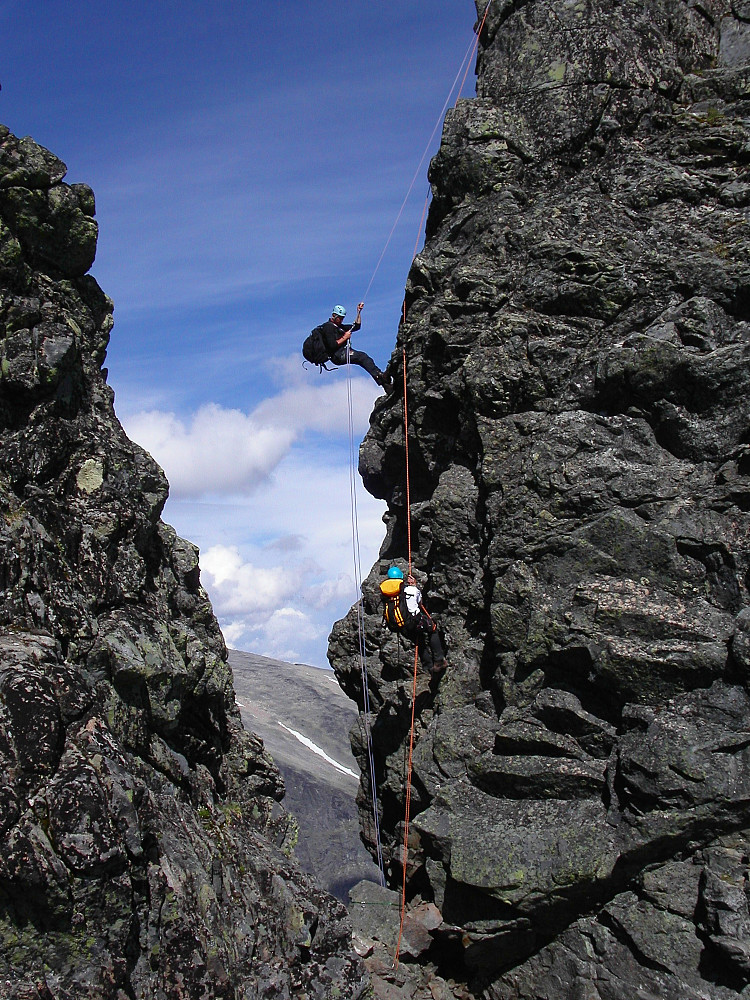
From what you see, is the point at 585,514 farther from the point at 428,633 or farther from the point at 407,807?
the point at 407,807

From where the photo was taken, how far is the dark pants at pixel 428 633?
21078 millimetres

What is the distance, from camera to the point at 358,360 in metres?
25.9

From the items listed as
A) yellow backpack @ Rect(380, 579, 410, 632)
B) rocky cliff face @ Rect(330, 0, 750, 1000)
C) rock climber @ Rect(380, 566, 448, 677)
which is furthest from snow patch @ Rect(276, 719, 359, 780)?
yellow backpack @ Rect(380, 579, 410, 632)

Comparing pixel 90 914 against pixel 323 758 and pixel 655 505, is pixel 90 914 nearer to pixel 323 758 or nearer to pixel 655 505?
pixel 655 505

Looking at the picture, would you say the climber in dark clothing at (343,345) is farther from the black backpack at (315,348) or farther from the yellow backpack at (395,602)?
the yellow backpack at (395,602)

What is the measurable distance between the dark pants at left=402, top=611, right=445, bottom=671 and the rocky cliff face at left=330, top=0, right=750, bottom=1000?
597 mm

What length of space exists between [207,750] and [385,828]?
7.73 m

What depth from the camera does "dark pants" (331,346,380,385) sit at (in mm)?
25719

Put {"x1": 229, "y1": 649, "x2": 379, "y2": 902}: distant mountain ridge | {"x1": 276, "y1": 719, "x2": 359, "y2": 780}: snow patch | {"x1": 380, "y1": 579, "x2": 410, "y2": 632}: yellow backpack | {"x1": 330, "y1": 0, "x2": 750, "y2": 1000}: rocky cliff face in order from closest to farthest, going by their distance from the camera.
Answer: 1. {"x1": 330, "y1": 0, "x2": 750, "y2": 1000}: rocky cliff face
2. {"x1": 380, "y1": 579, "x2": 410, "y2": 632}: yellow backpack
3. {"x1": 229, "y1": 649, "x2": 379, "y2": 902}: distant mountain ridge
4. {"x1": 276, "y1": 719, "x2": 359, "y2": 780}: snow patch

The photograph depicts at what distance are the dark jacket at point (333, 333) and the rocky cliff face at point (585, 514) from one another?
2020mm

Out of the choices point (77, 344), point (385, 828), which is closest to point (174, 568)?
point (77, 344)

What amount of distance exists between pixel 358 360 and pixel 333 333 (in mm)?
1240

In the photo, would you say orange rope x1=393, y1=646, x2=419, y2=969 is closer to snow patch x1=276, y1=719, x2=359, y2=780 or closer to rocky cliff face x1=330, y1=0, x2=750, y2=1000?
rocky cliff face x1=330, y1=0, x2=750, y2=1000

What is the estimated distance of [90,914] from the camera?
12.5 metres
